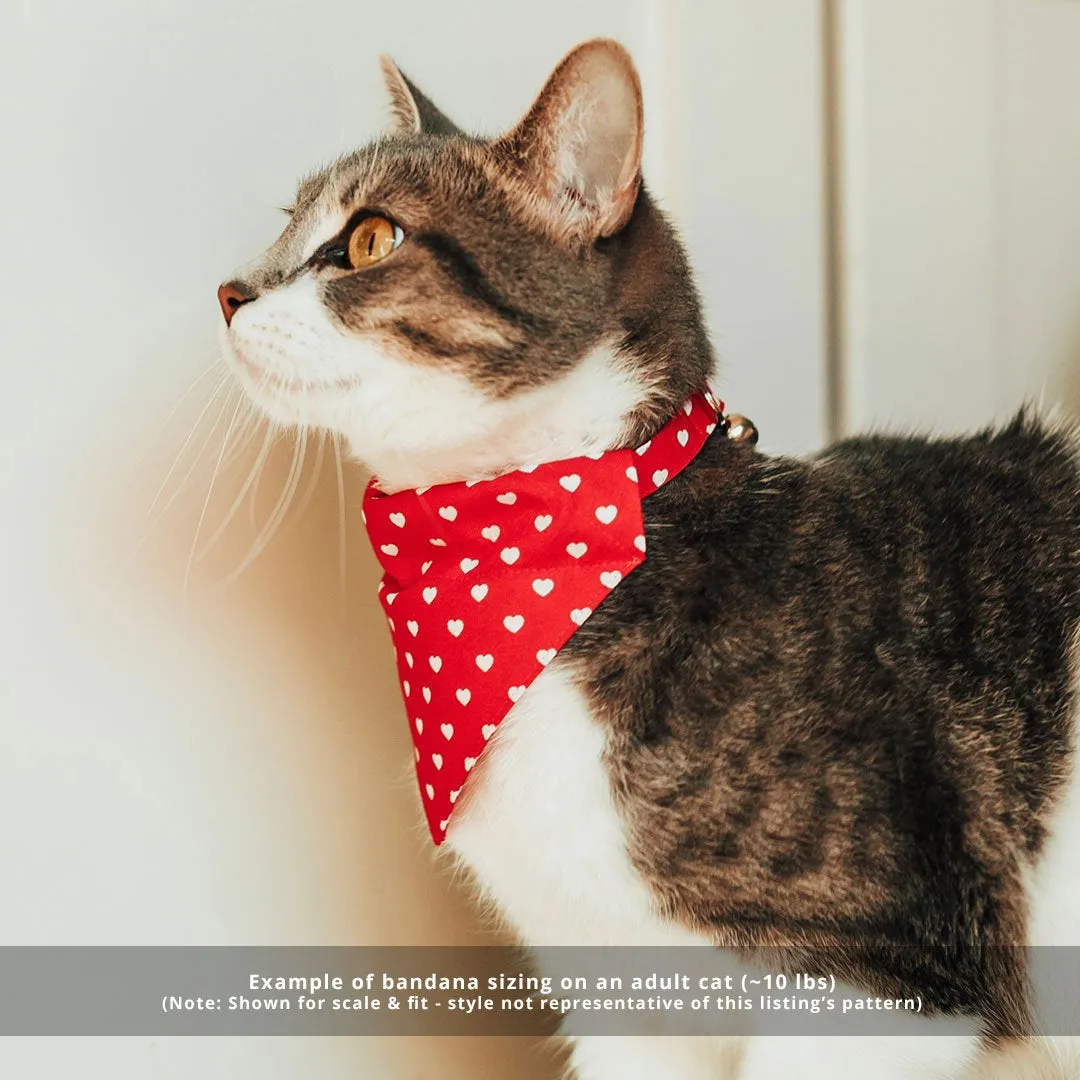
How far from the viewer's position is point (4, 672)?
2.70 feet

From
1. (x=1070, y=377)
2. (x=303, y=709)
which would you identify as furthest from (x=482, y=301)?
(x=1070, y=377)

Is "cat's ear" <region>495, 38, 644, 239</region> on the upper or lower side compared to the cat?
upper

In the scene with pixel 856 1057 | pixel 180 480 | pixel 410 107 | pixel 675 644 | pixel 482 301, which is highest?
pixel 410 107

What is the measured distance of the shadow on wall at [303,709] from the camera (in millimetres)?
958

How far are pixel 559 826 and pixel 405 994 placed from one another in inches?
16.1

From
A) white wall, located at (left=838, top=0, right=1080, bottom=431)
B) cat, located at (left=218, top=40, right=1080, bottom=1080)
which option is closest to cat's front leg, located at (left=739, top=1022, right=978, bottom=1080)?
cat, located at (left=218, top=40, right=1080, bottom=1080)

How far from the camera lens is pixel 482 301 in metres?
0.80

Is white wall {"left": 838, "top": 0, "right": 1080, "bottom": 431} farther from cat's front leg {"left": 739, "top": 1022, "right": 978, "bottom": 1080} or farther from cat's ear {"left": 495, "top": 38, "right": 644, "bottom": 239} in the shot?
cat's front leg {"left": 739, "top": 1022, "right": 978, "bottom": 1080}

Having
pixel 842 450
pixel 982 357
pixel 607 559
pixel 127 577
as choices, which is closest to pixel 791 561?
pixel 607 559

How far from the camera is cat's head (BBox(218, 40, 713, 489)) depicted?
792 millimetres

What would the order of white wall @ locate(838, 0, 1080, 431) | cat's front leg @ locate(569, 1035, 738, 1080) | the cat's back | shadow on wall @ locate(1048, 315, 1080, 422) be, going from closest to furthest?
the cat's back, cat's front leg @ locate(569, 1035, 738, 1080), white wall @ locate(838, 0, 1080, 431), shadow on wall @ locate(1048, 315, 1080, 422)

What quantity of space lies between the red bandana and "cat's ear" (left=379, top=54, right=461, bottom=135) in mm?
333

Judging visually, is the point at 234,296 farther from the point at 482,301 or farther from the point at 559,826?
the point at 559,826

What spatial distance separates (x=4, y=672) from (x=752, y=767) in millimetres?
550
